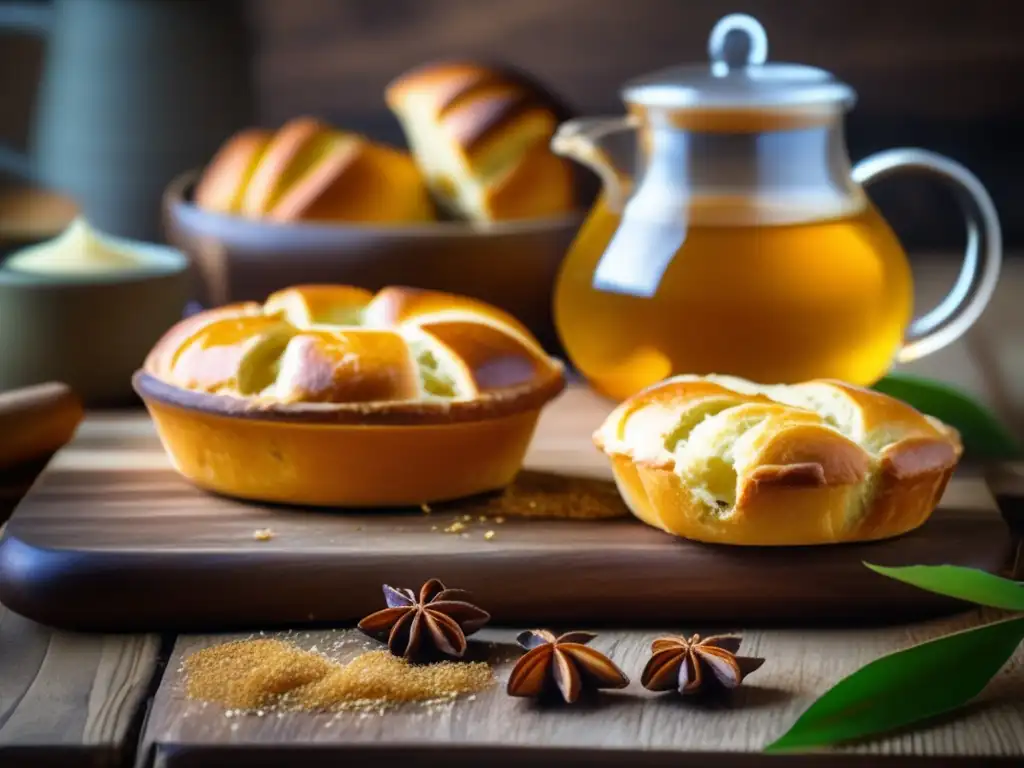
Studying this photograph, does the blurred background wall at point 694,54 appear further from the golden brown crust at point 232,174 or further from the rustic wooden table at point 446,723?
the rustic wooden table at point 446,723

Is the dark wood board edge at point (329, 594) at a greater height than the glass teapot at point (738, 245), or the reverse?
the glass teapot at point (738, 245)

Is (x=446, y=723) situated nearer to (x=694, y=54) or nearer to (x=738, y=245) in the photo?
(x=738, y=245)

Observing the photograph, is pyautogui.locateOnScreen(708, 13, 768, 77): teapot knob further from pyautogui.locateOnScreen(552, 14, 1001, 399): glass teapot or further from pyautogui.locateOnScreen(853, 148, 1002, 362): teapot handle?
pyautogui.locateOnScreen(853, 148, 1002, 362): teapot handle

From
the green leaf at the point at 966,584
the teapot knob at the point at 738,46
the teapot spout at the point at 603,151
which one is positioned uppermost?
the teapot knob at the point at 738,46

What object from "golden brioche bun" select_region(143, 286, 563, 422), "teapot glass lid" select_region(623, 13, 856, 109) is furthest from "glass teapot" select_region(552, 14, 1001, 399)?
"golden brioche bun" select_region(143, 286, 563, 422)

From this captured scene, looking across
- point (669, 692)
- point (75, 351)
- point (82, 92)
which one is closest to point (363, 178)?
point (75, 351)

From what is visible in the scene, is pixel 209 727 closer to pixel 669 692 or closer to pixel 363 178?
pixel 669 692

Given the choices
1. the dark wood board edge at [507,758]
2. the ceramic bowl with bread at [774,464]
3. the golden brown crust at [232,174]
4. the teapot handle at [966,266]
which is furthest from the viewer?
the golden brown crust at [232,174]

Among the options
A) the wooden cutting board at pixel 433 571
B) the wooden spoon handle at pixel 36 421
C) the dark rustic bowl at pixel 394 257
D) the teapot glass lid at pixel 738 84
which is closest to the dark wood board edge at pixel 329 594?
the wooden cutting board at pixel 433 571
